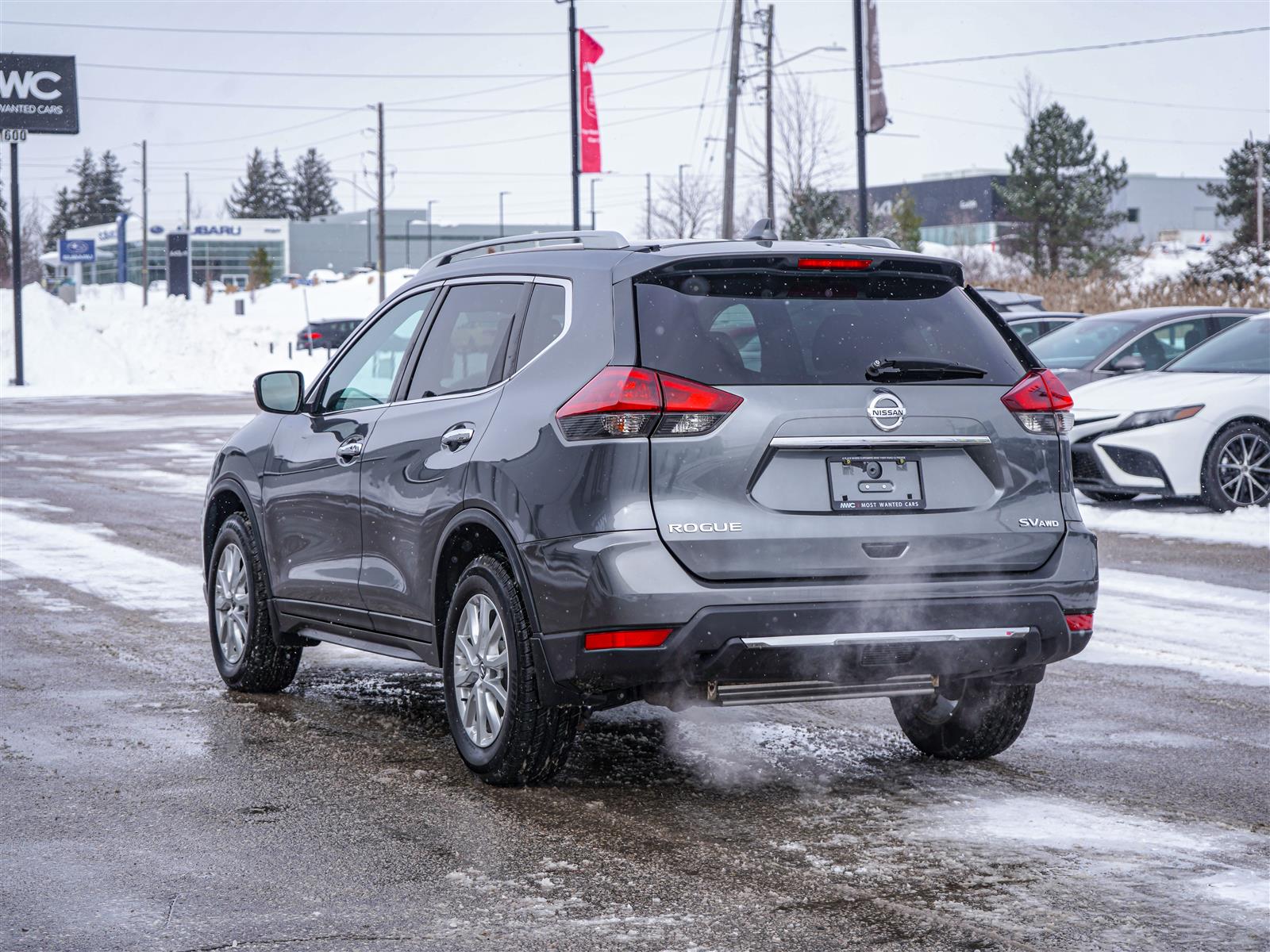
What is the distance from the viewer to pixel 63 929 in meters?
4.19

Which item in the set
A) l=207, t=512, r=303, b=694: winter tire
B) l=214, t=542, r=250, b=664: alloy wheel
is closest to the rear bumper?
l=207, t=512, r=303, b=694: winter tire

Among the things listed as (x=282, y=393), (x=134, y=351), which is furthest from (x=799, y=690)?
(x=134, y=351)

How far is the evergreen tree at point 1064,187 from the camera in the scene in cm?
7719

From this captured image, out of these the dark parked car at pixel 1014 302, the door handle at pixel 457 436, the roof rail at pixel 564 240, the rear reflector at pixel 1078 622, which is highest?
the dark parked car at pixel 1014 302

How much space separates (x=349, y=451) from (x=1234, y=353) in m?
10.3

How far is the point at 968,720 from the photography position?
6027mm

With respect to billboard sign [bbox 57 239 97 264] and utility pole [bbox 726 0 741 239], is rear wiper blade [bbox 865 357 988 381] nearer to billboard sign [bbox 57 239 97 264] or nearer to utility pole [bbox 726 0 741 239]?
utility pole [bbox 726 0 741 239]

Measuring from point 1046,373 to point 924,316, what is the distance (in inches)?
19.5

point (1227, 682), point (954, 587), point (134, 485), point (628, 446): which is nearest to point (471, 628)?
point (628, 446)

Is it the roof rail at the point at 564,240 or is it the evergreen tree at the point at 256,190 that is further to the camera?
the evergreen tree at the point at 256,190

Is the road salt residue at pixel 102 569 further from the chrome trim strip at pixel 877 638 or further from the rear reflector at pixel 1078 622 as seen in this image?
the rear reflector at pixel 1078 622

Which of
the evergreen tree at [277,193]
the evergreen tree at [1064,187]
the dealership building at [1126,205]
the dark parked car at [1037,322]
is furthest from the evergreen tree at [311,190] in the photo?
the dark parked car at [1037,322]

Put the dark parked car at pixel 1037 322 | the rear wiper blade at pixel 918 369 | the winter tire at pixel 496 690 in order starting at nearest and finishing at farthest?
1. the rear wiper blade at pixel 918 369
2. the winter tire at pixel 496 690
3. the dark parked car at pixel 1037 322

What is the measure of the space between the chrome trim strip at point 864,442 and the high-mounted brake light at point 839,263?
610mm
